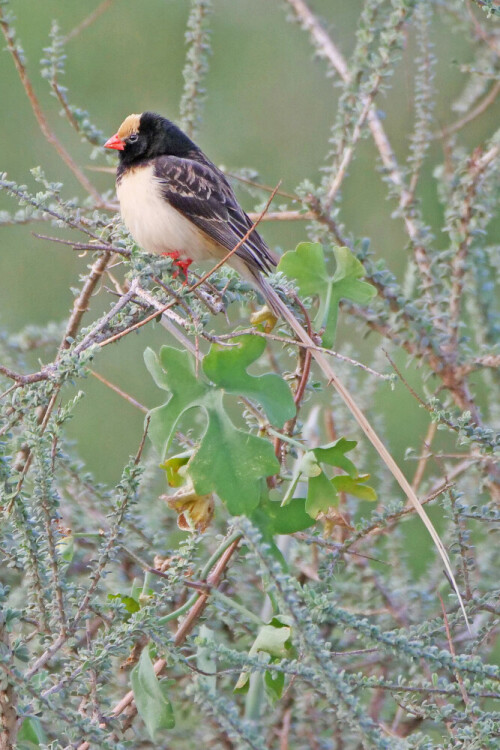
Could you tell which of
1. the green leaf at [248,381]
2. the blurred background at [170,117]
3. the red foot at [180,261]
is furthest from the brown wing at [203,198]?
the blurred background at [170,117]

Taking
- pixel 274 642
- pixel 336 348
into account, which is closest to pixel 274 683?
pixel 274 642

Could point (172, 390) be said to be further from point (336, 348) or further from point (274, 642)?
point (336, 348)

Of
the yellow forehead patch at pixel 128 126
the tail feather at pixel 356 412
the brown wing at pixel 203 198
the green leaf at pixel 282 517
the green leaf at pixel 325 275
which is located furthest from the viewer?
the yellow forehead patch at pixel 128 126

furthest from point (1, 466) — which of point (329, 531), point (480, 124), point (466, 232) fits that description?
point (480, 124)

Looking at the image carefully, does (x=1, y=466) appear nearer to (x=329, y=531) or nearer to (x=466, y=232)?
(x=329, y=531)

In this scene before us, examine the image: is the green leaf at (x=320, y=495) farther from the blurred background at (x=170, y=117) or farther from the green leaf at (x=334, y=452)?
the blurred background at (x=170, y=117)

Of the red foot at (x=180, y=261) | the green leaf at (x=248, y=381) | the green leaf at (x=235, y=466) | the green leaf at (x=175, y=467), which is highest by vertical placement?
the red foot at (x=180, y=261)

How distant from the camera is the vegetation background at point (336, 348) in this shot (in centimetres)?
142

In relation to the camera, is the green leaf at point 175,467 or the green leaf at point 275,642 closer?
the green leaf at point 275,642

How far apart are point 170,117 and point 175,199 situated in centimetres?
312

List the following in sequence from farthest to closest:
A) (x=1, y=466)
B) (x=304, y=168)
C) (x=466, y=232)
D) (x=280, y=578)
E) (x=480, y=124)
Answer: (x=304, y=168), (x=480, y=124), (x=466, y=232), (x=1, y=466), (x=280, y=578)

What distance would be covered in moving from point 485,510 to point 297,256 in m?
0.53

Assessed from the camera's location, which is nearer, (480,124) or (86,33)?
(480,124)

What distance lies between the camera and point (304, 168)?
6094mm
